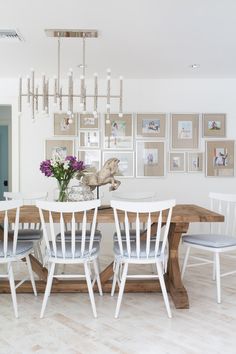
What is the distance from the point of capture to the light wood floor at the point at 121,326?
2.14 m

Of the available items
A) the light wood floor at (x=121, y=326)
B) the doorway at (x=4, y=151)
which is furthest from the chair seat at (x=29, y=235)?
the doorway at (x=4, y=151)

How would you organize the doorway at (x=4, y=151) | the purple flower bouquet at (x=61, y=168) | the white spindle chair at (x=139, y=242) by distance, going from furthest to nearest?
1. the doorway at (x=4, y=151)
2. the purple flower bouquet at (x=61, y=168)
3. the white spindle chair at (x=139, y=242)

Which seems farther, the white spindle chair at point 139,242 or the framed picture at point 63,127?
the framed picture at point 63,127

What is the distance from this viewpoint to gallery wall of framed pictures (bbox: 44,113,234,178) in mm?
4863

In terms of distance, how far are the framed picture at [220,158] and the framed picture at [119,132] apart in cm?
110

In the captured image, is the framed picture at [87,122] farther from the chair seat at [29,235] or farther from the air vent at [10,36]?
the chair seat at [29,235]

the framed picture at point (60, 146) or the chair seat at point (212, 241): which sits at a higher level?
the framed picture at point (60, 146)

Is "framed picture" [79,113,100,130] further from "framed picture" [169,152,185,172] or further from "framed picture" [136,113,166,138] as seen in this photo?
"framed picture" [169,152,185,172]

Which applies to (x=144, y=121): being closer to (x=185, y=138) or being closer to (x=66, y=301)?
(x=185, y=138)

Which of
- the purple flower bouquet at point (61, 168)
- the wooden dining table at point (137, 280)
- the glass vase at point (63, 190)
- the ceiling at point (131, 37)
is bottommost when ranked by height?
the wooden dining table at point (137, 280)

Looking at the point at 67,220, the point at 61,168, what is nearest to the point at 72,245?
the point at 67,220

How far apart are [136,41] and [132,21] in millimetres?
480

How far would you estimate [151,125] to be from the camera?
16.0 feet

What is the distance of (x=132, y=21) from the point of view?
9.77ft
